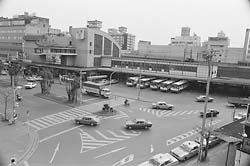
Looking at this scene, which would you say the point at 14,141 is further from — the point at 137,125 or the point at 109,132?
the point at 137,125

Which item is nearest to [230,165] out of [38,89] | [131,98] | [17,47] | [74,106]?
[74,106]

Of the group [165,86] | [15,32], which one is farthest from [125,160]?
[15,32]

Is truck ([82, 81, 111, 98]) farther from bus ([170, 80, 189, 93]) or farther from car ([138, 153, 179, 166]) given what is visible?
car ([138, 153, 179, 166])

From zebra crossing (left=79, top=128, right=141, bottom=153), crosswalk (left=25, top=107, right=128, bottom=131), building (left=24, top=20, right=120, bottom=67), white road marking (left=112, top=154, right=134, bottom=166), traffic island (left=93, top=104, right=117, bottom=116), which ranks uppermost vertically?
building (left=24, top=20, right=120, bottom=67)

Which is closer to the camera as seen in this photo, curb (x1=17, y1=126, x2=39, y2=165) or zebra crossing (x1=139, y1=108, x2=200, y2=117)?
curb (x1=17, y1=126, x2=39, y2=165)

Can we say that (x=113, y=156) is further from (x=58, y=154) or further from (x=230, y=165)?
(x=230, y=165)

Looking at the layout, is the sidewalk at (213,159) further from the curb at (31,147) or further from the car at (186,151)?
the curb at (31,147)

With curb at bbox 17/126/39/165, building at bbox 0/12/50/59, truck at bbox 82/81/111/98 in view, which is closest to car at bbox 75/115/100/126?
curb at bbox 17/126/39/165
